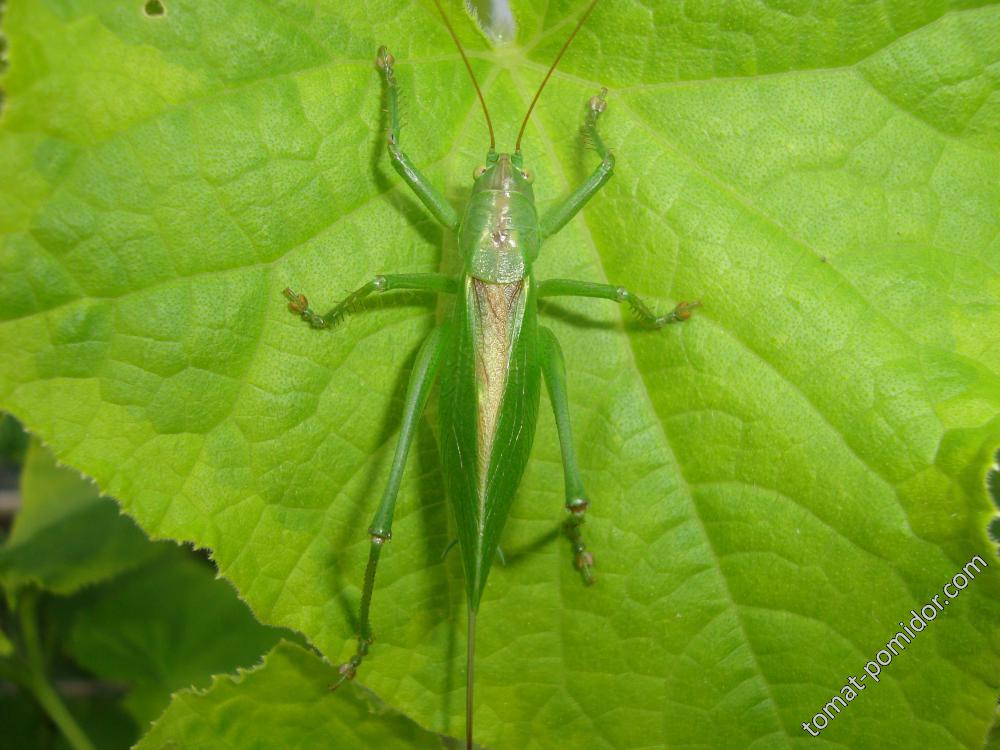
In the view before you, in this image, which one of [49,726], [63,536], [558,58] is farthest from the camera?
[49,726]

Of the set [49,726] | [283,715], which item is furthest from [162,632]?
[283,715]

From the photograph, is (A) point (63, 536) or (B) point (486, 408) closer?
(B) point (486, 408)

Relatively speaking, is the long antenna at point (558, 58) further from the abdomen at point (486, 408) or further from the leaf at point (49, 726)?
the leaf at point (49, 726)

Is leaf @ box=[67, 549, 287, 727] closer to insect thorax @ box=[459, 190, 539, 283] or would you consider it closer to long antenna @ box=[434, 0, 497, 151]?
insect thorax @ box=[459, 190, 539, 283]

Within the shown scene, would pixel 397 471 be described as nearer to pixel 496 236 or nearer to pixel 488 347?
pixel 488 347

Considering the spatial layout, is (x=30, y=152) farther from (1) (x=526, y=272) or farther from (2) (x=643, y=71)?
(2) (x=643, y=71)

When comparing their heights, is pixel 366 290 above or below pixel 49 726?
above

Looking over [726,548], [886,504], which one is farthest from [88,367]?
[886,504]
